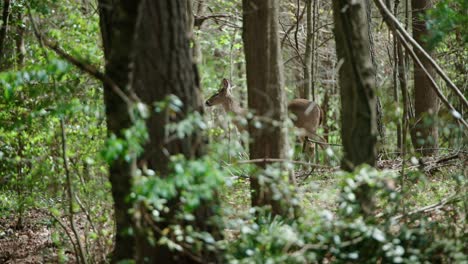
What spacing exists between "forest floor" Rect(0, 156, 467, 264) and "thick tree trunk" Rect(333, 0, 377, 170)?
137 centimetres

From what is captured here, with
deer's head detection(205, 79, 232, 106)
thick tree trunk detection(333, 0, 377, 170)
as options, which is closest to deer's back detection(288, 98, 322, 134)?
deer's head detection(205, 79, 232, 106)

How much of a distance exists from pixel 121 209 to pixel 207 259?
37.5 inches

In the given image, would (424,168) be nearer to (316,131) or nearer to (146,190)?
(146,190)

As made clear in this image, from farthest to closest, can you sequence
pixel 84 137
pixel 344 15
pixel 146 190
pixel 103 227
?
1. pixel 84 137
2. pixel 103 227
3. pixel 344 15
4. pixel 146 190

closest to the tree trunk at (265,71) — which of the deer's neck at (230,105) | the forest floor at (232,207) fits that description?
the forest floor at (232,207)

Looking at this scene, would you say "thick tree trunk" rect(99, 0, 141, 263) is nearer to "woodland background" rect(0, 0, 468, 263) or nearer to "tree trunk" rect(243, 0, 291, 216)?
"woodland background" rect(0, 0, 468, 263)

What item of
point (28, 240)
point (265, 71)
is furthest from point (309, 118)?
point (265, 71)

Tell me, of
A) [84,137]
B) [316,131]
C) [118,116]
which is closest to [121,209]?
[118,116]

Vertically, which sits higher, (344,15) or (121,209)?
(344,15)

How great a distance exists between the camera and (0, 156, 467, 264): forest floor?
877cm

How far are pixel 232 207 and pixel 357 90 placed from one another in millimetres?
2270

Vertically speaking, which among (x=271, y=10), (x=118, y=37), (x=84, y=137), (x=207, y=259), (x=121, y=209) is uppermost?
(x=271, y=10)

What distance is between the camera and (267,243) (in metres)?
5.79

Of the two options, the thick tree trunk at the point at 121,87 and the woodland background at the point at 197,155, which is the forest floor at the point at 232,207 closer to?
the woodland background at the point at 197,155
